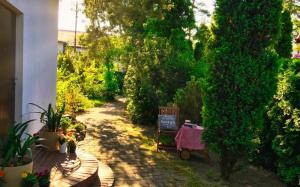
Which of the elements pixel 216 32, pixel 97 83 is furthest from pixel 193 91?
pixel 97 83

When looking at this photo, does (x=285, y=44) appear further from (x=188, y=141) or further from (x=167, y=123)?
(x=188, y=141)

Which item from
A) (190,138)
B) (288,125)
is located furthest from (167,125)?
(288,125)

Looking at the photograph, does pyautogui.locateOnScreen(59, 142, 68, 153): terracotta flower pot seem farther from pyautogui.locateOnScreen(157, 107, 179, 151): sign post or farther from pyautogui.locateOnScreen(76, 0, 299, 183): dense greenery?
pyautogui.locateOnScreen(157, 107, 179, 151): sign post

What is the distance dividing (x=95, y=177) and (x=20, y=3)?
11.0 feet

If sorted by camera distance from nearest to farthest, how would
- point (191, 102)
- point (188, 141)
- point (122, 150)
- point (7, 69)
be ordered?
point (7, 69), point (188, 141), point (122, 150), point (191, 102)

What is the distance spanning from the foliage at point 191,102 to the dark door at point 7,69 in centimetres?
567

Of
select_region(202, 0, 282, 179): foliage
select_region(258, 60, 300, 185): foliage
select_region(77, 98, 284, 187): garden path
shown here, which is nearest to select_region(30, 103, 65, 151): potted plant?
select_region(77, 98, 284, 187): garden path

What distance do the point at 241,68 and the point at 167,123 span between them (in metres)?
3.53

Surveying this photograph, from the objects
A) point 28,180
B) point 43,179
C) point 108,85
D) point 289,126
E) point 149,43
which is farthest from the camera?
point 108,85

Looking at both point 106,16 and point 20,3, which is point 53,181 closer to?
point 20,3

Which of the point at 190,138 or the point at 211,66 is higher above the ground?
the point at 211,66

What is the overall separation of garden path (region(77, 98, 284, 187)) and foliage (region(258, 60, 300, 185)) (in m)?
0.55

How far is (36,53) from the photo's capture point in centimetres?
743

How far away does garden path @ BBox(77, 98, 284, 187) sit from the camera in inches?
284
